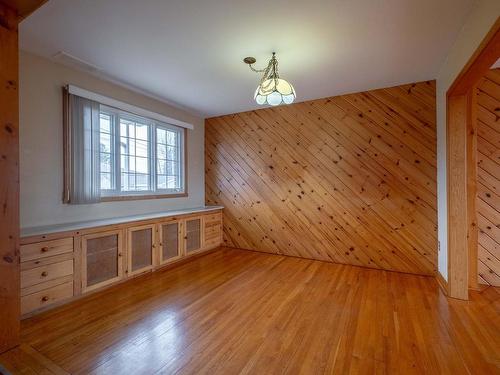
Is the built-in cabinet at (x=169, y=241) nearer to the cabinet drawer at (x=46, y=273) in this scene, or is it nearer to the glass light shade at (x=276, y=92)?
the cabinet drawer at (x=46, y=273)

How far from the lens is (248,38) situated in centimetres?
219

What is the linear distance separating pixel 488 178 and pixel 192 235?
3.91 metres

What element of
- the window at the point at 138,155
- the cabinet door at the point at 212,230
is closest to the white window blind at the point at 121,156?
the window at the point at 138,155

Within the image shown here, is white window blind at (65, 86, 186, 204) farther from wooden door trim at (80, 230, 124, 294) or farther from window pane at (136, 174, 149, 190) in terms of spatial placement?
wooden door trim at (80, 230, 124, 294)

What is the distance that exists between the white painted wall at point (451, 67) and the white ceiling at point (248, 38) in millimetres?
89

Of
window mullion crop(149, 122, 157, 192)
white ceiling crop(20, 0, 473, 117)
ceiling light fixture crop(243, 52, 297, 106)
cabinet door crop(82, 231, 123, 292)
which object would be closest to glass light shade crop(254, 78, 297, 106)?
ceiling light fixture crop(243, 52, 297, 106)

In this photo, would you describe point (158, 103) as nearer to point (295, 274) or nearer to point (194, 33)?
point (194, 33)

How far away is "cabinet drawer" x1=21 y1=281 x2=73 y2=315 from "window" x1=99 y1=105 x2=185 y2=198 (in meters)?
1.18

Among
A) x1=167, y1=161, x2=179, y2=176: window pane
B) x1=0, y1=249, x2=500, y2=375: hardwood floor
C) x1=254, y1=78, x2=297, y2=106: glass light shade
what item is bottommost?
x1=0, y1=249, x2=500, y2=375: hardwood floor

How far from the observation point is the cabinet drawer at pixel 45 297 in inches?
79.7

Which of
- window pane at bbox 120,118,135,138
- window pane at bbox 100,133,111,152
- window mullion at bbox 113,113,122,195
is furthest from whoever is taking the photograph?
window pane at bbox 120,118,135,138

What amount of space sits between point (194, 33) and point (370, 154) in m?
2.65

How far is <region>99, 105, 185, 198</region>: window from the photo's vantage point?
10.2 ft

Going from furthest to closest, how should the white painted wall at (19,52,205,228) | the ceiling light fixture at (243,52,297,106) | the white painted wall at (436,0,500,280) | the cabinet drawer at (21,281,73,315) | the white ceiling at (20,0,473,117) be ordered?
the white painted wall at (19,52,205,228) < the ceiling light fixture at (243,52,297,106) < the cabinet drawer at (21,281,73,315) < the white ceiling at (20,0,473,117) < the white painted wall at (436,0,500,280)
